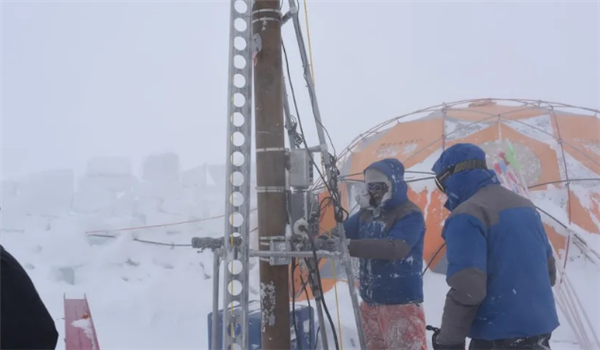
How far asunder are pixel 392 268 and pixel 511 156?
13.0 feet

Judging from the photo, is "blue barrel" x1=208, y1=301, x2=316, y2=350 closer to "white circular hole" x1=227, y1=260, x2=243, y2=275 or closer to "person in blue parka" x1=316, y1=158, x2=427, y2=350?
"person in blue parka" x1=316, y1=158, x2=427, y2=350

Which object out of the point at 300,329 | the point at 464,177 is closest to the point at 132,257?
the point at 300,329

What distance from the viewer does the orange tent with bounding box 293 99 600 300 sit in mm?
6402

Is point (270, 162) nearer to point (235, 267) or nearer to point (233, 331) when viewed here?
point (235, 267)

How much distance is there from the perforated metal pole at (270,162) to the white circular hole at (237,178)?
0.59 ft

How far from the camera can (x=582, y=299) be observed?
5.62 metres

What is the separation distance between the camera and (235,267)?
9.47 ft

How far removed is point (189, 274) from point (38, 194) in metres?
5.14

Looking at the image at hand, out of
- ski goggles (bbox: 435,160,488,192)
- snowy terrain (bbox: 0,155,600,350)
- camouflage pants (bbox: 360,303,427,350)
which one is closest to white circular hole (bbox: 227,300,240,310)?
camouflage pants (bbox: 360,303,427,350)

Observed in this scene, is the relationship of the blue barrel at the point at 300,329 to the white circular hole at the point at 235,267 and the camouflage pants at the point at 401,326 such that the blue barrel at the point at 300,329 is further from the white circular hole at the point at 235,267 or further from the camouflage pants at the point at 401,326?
the white circular hole at the point at 235,267

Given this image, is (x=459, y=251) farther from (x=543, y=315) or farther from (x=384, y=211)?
(x=384, y=211)

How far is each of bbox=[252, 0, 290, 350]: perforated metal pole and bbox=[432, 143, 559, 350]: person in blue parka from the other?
1.02 meters

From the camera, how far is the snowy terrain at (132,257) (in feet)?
20.0

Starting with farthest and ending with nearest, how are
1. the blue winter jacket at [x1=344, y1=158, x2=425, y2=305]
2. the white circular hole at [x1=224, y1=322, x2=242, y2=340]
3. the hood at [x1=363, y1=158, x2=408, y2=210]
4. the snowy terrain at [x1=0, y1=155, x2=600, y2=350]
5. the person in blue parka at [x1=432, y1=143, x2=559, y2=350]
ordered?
the snowy terrain at [x1=0, y1=155, x2=600, y2=350]
the hood at [x1=363, y1=158, x2=408, y2=210]
the blue winter jacket at [x1=344, y1=158, x2=425, y2=305]
the white circular hole at [x1=224, y1=322, x2=242, y2=340]
the person in blue parka at [x1=432, y1=143, x2=559, y2=350]
